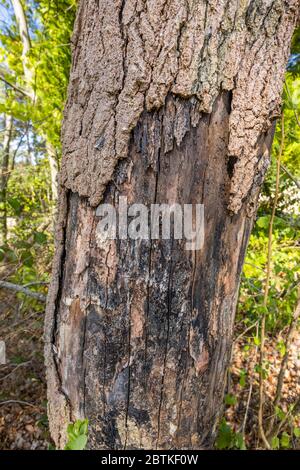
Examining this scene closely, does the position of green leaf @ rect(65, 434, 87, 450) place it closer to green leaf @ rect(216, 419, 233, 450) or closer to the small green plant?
the small green plant

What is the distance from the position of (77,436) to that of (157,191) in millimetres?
713

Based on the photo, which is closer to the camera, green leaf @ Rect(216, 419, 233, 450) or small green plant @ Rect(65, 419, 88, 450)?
small green plant @ Rect(65, 419, 88, 450)

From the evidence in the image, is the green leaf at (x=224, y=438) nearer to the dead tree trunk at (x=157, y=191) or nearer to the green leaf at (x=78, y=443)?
the dead tree trunk at (x=157, y=191)

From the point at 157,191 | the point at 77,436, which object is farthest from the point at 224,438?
the point at 157,191

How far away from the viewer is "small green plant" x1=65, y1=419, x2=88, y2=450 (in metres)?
0.67

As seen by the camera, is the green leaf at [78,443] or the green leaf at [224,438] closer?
the green leaf at [78,443]

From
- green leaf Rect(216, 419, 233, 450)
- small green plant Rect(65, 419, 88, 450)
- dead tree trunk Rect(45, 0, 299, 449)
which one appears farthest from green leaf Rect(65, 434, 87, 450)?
green leaf Rect(216, 419, 233, 450)

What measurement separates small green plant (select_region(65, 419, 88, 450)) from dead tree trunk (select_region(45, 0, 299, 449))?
0.24m

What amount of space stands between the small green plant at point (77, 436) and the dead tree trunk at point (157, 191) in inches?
9.4

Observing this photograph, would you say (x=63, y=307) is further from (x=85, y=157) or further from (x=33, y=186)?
(x=33, y=186)

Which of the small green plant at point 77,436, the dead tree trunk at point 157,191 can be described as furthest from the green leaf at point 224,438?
the small green plant at point 77,436

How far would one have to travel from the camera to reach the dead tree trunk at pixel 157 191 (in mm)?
755

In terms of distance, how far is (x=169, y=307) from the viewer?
0.90m
